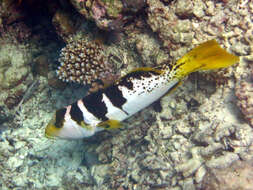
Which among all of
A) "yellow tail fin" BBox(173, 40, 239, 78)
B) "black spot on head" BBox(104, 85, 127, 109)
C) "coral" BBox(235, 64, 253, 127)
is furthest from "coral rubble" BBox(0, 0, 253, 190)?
"black spot on head" BBox(104, 85, 127, 109)

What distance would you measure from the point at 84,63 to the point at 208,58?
2.70 m

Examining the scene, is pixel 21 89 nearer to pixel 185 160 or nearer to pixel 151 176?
pixel 151 176

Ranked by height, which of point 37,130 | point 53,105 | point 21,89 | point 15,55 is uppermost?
point 15,55

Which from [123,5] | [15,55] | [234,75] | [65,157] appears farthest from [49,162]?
[234,75]

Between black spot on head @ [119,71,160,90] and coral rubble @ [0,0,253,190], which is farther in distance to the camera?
coral rubble @ [0,0,253,190]

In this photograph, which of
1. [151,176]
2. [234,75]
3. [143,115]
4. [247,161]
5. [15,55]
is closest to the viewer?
[247,161]

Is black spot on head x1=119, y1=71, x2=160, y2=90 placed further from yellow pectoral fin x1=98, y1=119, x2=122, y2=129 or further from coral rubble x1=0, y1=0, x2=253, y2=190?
yellow pectoral fin x1=98, y1=119, x2=122, y2=129

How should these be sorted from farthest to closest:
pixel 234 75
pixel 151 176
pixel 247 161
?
1. pixel 151 176
2. pixel 234 75
3. pixel 247 161

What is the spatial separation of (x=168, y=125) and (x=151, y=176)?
3.66 feet

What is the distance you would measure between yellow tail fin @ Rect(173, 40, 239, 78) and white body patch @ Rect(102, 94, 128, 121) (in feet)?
4.61

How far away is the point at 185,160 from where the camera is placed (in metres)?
4.24

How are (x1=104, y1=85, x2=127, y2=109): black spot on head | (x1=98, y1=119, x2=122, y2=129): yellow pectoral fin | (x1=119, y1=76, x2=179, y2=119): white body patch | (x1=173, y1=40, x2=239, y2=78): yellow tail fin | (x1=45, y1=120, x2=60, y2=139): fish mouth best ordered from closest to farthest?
(x1=173, y1=40, x2=239, y2=78): yellow tail fin → (x1=119, y1=76, x2=179, y2=119): white body patch → (x1=104, y1=85, x2=127, y2=109): black spot on head → (x1=98, y1=119, x2=122, y2=129): yellow pectoral fin → (x1=45, y1=120, x2=60, y2=139): fish mouth

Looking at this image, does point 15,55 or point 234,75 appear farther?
point 15,55

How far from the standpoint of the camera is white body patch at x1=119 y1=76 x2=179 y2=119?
3.57 metres
